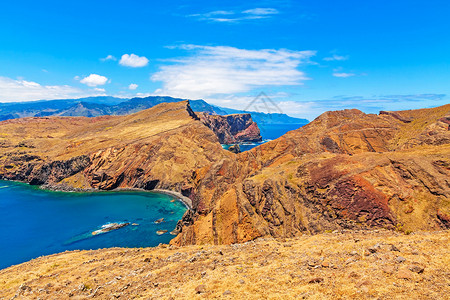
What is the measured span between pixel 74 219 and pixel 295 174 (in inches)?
2998

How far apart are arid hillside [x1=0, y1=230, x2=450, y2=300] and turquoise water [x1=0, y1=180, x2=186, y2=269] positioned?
33362 millimetres

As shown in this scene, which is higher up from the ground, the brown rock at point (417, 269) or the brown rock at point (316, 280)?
the brown rock at point (417, 269)

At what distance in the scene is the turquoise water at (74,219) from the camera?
65.7 m

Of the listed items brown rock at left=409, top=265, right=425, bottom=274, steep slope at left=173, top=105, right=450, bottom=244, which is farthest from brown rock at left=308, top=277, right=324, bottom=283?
steep slope at left=173, top=105, right=450, bottom=244

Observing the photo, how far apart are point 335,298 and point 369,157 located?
3706 cm

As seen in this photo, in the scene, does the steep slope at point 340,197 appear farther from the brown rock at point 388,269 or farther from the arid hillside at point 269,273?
the brown rock at point 388,269

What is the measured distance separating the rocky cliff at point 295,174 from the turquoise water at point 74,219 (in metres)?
10.4

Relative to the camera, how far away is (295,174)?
163 ft

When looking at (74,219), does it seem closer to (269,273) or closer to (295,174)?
(295,174)

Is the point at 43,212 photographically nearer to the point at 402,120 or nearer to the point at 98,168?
the point at 98,168

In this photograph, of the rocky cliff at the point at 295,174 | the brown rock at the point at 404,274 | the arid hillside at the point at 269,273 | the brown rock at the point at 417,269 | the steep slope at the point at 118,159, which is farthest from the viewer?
the steep slope at the point at 118,159

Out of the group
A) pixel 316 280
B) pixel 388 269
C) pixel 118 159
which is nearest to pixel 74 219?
pixel 118 159

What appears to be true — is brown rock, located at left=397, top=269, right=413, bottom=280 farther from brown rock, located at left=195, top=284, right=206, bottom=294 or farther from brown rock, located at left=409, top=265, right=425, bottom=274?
brown rock, located at left=195, top=284, right=206, bottom=294

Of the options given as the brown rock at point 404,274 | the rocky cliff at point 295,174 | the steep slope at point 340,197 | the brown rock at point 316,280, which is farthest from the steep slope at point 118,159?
the brown rock at point 404,274
